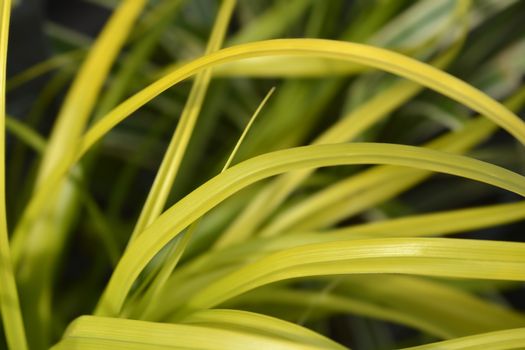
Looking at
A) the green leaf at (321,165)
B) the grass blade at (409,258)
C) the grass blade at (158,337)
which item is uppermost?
the green leaf at (321,165)

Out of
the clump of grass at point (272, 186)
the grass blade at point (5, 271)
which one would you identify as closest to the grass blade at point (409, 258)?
the clump of grass at point (272, 186)

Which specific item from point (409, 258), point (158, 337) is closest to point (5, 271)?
point (158, 337)

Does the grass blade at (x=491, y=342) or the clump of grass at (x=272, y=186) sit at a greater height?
the clump of grass at (x=272, y=186)

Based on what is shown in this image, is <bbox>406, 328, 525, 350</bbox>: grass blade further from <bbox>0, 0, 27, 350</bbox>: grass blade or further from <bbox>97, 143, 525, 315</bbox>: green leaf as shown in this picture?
<bbox>0, 0, 27, 350</bbox>: grass blade

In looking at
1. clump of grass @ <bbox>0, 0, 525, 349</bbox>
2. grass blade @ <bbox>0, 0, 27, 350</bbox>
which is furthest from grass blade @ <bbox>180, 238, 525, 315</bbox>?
grass blade @ <bbox>0, 0, 27, 350</bbox>

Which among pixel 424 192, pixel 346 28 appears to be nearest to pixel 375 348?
pixel 424 192

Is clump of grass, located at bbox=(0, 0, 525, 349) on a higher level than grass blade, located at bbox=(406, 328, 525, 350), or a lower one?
higher

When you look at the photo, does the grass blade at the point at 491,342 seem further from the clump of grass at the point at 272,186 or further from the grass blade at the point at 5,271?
the grass blade at the point at 5,271

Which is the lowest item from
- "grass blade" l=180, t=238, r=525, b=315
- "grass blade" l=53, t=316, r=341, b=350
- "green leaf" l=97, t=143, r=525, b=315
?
"grass blade" l=53, t=316, r=341, b=350

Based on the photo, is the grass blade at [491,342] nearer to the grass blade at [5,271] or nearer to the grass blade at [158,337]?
the grass blade at [158,337]
